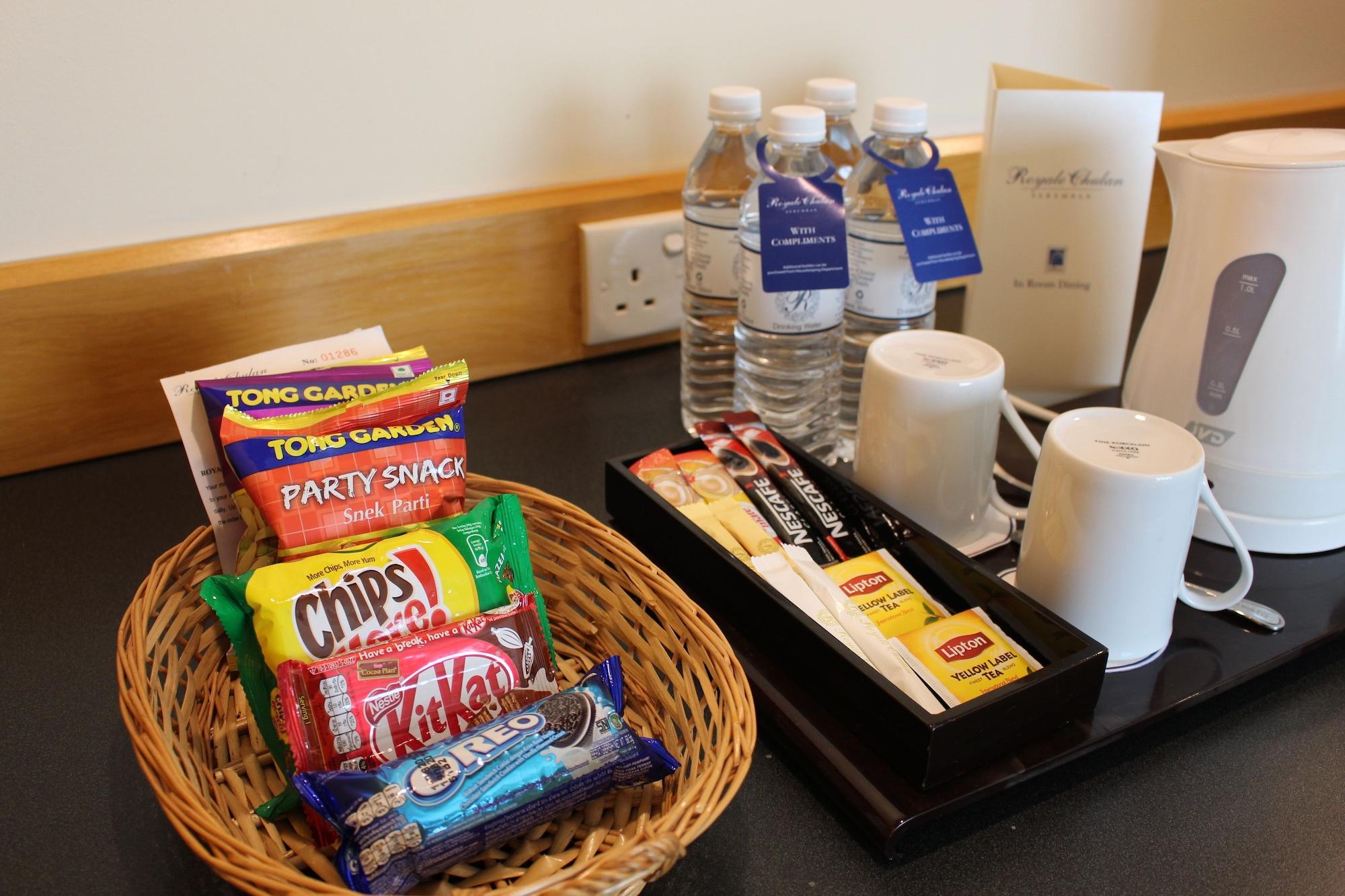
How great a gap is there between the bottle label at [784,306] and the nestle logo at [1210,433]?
28cm

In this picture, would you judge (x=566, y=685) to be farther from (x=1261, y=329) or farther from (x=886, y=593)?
(x=1261, y=329)

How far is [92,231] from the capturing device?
2.70 ft

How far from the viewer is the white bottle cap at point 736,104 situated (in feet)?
2.74

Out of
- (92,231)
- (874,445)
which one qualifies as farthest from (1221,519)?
(92,231)

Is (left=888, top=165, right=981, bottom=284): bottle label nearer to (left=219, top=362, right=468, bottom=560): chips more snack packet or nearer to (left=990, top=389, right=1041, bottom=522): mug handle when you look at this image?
(left=990, top=389, right=1041, bottom=522): mug handle

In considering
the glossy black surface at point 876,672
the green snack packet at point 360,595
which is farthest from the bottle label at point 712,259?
the green snack packet at point 360,595

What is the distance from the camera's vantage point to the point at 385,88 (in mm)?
875

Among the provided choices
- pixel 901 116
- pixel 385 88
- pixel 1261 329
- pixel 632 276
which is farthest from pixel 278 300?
pixel 1261 329

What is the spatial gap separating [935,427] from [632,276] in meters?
0.41

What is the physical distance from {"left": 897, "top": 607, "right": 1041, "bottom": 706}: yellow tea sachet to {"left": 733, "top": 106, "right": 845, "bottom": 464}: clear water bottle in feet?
0.95

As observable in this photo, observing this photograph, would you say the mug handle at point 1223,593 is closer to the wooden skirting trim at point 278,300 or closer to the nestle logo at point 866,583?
the nestle logo at point 866,583

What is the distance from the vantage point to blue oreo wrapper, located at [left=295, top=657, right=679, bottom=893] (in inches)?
19.6

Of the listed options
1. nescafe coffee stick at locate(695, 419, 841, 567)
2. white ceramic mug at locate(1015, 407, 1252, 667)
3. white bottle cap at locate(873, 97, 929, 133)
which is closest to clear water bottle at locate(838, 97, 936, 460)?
white bottle cap at locate(873, 97, 929, 133)

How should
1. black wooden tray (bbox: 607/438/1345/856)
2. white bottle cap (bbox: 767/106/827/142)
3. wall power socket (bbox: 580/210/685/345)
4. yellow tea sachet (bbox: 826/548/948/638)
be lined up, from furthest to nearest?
wall power socket (bbox: 580/210/685/345) < white bottle cap (bbox: 767/106/827/142) < yellow tea sachet (bbox: 826/548/948/638) < black wooden tray (bbox: 607/438/1345/856)
